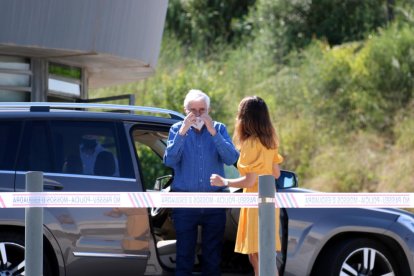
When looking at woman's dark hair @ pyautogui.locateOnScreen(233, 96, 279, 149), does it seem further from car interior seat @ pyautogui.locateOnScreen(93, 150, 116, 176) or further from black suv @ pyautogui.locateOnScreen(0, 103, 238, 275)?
car interior seat @ pyautogui.locateOnScreen(93, 150, 116, 176)

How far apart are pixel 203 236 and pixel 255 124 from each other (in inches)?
38.1

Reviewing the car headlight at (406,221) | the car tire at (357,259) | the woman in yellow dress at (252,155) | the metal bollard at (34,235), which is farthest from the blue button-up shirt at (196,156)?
the metal bollard at (34,235)

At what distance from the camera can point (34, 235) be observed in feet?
19.8

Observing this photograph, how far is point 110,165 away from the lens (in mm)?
7629

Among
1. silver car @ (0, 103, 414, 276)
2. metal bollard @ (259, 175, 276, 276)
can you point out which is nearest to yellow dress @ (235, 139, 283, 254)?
silver car @ (0, 103, 414, 276)

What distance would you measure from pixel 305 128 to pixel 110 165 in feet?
64.3

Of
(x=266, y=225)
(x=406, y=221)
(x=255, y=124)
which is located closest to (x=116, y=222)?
(x=255, y=124)

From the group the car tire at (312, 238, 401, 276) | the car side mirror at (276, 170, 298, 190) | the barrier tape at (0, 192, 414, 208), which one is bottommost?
the car tire at (312, 238, 401, 276)

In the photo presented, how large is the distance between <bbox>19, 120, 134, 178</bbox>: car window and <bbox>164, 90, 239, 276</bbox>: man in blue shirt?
0.41m

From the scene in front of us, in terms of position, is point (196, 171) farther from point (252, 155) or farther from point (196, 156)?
point (252, 155)

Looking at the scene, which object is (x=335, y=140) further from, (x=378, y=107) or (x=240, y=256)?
(x=240, y=256)

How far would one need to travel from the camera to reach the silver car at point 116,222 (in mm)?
7273

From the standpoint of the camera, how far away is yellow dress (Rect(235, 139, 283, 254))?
23.8 ft

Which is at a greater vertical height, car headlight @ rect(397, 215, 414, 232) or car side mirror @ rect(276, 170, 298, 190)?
car side mirror @ rect(276, 170, 298, 190)
